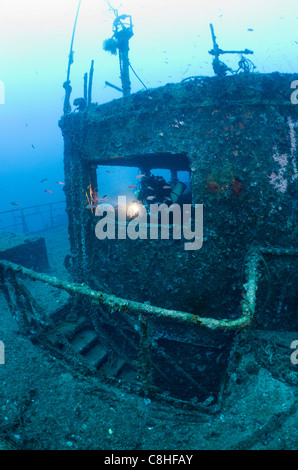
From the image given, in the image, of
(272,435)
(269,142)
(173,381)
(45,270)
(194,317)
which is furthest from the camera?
(45,270)

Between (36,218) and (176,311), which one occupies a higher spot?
(176,311)

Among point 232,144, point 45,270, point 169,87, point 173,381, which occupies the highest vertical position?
point 169,87

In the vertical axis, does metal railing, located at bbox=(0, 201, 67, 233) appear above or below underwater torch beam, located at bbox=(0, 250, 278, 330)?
below

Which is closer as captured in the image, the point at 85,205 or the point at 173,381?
the point at 173,381

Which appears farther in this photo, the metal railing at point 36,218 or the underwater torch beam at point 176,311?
the metal railing at point 36,218

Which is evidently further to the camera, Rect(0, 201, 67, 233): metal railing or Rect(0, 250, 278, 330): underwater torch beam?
Rect(0, 201, 67, 233): metal railing

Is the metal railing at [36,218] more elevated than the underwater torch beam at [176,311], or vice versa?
the underwater torch beam at [176,311]

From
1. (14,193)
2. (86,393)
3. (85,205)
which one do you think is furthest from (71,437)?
(14,193)

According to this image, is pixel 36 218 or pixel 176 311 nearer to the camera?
pixel 176 311

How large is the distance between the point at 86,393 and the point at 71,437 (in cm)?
56

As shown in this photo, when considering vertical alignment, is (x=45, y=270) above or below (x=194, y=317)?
below

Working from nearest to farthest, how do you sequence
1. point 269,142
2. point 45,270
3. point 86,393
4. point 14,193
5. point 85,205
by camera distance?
point 86,393 → point 269,142 → point 85,205 → point 45,270 → point 14,193

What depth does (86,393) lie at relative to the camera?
3129mm
